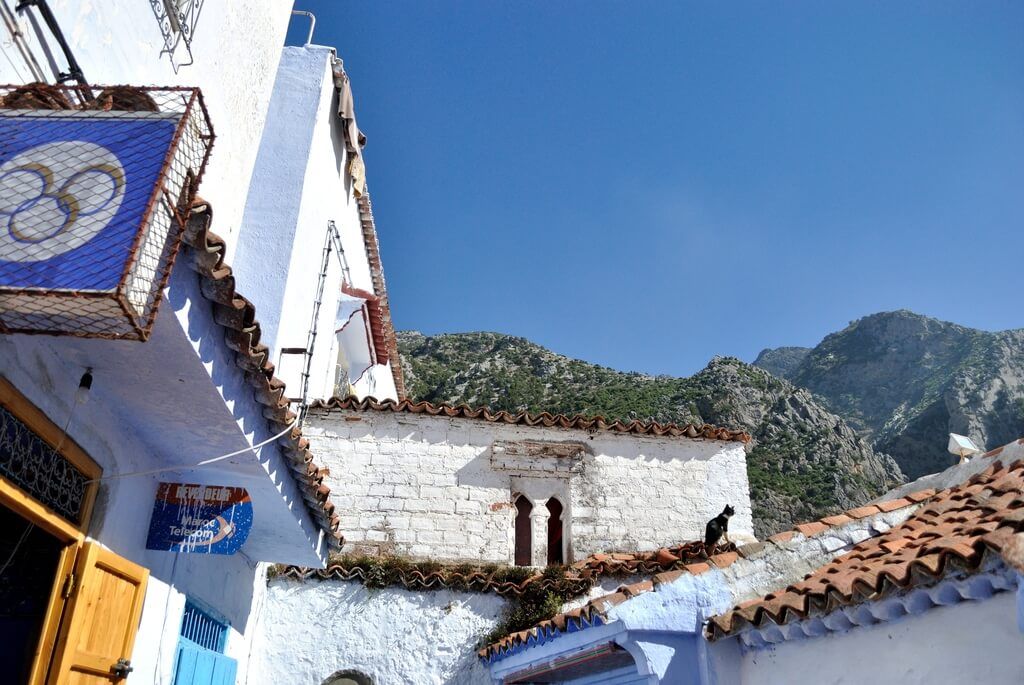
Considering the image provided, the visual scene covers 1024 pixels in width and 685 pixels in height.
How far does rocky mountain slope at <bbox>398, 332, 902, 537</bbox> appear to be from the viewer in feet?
105

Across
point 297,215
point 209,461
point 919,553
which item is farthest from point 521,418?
point 919,553

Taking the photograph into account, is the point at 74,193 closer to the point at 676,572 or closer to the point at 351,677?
the point at 676,572

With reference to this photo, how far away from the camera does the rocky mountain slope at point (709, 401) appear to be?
32094mm

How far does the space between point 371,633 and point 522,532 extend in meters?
2.54

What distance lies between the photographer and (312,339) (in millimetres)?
11398

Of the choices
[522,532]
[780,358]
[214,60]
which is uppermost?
[780,358]

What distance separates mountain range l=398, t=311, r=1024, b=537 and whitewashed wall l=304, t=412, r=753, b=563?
52.5 ft

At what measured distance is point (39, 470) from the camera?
4121mm

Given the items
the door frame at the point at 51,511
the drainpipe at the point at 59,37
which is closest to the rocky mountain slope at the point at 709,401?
the door frame at the point at 51,511

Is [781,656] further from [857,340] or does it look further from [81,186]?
[857,340]

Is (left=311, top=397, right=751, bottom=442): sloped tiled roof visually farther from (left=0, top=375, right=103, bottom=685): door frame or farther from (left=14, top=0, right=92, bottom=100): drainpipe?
(left=14, top=0, right=92, bottom=100): drainpipe

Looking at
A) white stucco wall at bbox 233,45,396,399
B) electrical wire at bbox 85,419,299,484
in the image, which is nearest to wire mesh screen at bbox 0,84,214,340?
electrical wire at bbox 85,419,299,484

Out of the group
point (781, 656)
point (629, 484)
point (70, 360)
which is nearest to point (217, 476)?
point (70, 360)

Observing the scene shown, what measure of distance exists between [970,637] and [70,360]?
5105mm
